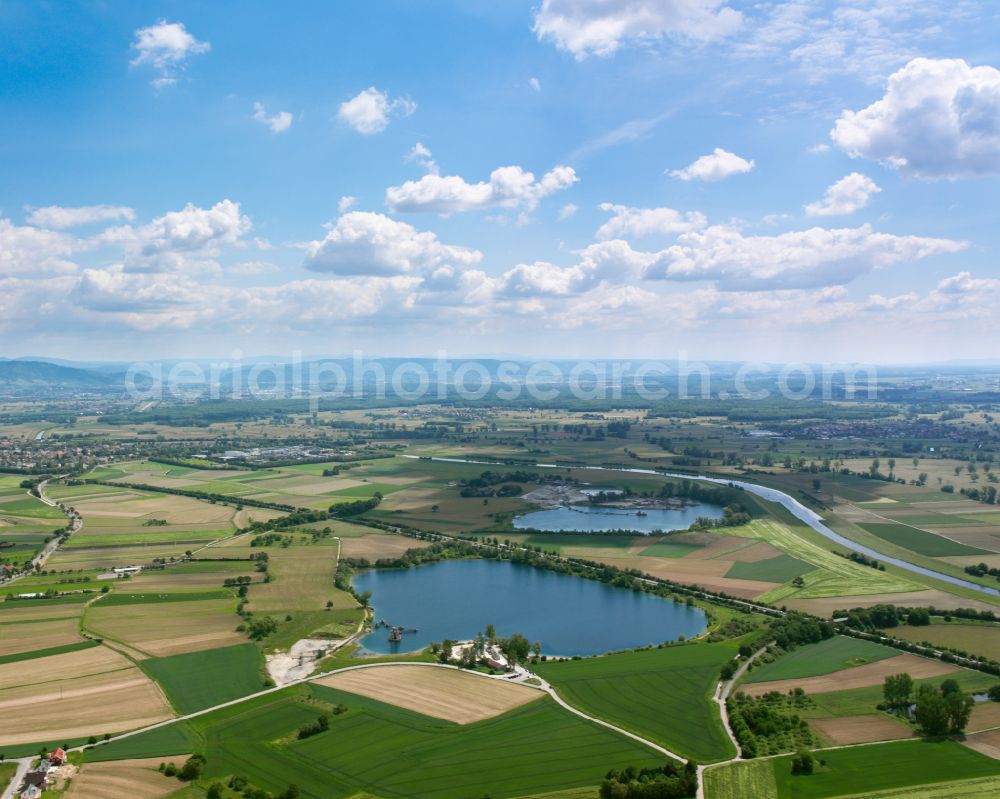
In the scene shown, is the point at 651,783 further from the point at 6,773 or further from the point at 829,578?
the point at 829,578

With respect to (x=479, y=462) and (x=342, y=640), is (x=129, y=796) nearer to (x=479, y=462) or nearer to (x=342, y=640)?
(x=342, y=640)

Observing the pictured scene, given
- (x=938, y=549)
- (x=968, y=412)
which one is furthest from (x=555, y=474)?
(x=968, y=412)

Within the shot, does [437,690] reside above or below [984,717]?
below

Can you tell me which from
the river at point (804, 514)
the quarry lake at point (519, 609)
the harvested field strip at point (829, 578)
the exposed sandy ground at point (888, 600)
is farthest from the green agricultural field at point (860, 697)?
the river at point (804, 514)

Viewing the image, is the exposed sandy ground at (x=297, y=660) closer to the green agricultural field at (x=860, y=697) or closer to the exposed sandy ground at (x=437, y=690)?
the exposed sandy ground at (x=437, y=690)

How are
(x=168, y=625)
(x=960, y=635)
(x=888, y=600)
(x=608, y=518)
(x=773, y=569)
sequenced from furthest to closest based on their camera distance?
(x=608, y=518) < (x=773, y=569) < (x=888, y=600) < (x=168, y=625) < (x=960, y=635)

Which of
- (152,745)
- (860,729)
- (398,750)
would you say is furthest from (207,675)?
(860,729)

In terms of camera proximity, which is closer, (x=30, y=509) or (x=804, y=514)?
(x=804, y=514)
